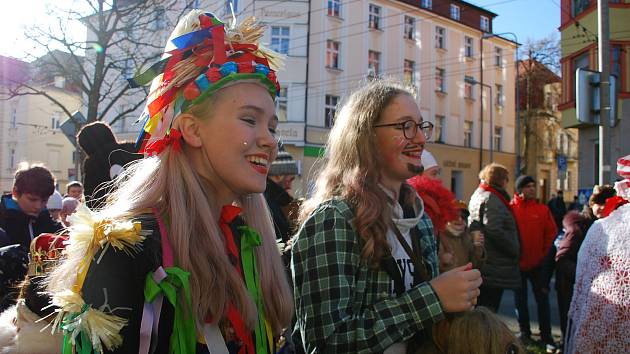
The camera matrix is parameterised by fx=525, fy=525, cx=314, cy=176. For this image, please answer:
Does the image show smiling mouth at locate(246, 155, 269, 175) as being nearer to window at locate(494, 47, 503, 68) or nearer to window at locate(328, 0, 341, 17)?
window at locate(328, 0, 341, 17)

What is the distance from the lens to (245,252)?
1722 millimetres

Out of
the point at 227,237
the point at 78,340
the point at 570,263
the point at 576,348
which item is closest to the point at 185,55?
the point at 227,237

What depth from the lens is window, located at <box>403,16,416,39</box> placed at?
29.2 metres

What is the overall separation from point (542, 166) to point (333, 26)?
73.9 ft

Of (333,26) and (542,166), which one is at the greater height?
(333,26)

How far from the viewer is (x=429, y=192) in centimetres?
387

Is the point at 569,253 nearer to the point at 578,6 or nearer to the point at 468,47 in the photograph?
the point at 578,6

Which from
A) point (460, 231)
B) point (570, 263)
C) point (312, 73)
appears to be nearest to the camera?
point (460, 231)

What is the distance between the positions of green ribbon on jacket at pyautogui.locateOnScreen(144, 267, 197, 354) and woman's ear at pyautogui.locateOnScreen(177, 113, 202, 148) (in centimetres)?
40

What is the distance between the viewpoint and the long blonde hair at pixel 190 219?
139 centimetres

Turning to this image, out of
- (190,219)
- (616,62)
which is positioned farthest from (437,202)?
(616,62)

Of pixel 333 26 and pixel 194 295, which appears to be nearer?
pixel 194 295

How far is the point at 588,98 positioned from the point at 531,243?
2187 millimetres

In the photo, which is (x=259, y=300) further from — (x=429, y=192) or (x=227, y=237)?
(x=429, y=192)
